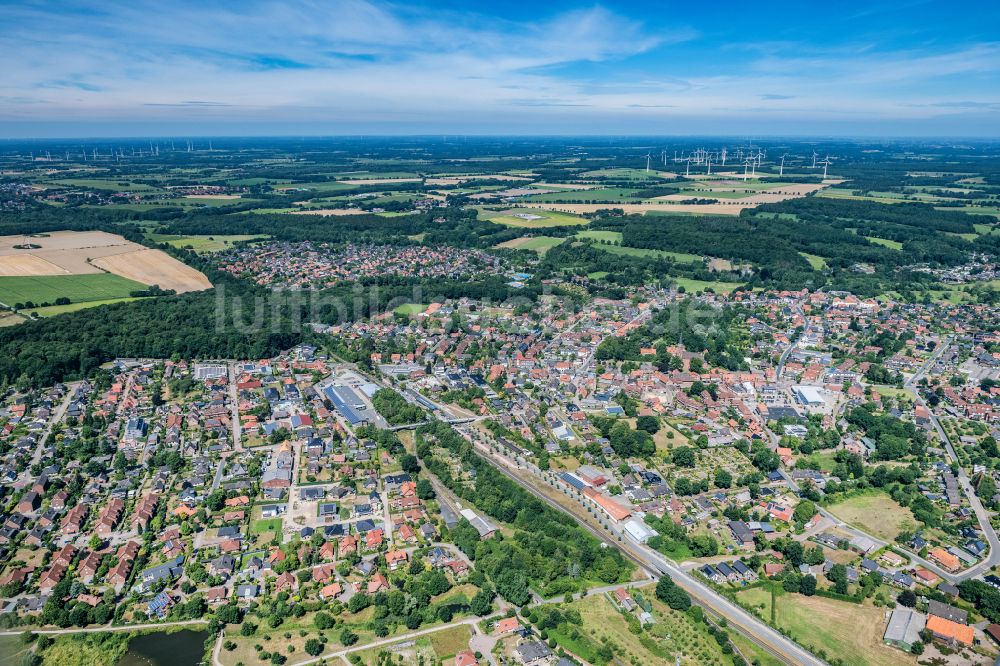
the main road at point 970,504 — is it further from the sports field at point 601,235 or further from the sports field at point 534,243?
the sports field at point 534,243

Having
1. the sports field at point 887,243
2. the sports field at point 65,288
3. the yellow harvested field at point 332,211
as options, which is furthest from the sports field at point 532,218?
the sports field at point 65,288

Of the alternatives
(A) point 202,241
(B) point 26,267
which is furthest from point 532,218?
(B) point 26,267

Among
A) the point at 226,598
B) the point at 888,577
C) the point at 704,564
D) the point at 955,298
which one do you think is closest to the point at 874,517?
the point at 888,577

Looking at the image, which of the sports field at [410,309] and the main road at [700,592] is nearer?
the main road at [700,592]

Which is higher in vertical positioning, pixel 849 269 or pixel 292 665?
pixel 849 269

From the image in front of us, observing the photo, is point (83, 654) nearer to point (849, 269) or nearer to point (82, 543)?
point (82, 543)

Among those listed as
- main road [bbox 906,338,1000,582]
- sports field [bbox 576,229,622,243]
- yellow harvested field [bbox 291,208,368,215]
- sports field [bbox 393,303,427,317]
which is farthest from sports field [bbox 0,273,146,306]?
main road [bbox 906,338,1000,582]
